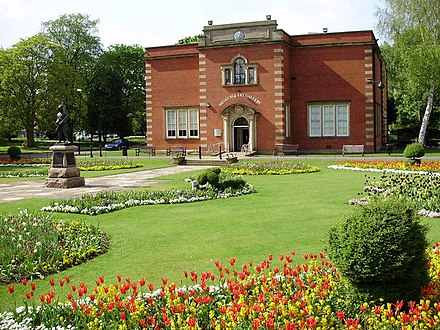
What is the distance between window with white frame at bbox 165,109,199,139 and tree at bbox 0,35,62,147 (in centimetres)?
1891

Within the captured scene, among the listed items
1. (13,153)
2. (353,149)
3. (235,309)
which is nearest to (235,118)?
(353,149)

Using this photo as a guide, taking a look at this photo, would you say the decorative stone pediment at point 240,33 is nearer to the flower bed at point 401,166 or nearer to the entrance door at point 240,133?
the entrance door at point 240,133

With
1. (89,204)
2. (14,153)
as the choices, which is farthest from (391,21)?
(89,204)

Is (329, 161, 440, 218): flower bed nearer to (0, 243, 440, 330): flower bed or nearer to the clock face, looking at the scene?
(0, 243, 440, 330): flower bed

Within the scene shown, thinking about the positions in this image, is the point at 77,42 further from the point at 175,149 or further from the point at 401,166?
the point at 401,166

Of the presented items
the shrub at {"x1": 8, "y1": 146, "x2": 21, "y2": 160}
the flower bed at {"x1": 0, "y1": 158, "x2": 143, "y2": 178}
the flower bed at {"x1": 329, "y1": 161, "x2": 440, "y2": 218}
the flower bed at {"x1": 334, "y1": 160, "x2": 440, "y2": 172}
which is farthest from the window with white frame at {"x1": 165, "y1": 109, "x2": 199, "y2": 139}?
the flower bed at {"x1": 329, "y1": 161, "x2": 440, "y2": 218}

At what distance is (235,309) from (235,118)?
113 ft

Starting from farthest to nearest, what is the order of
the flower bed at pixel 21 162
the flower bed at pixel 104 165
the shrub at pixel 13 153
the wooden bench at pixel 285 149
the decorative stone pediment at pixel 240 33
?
the decorative stone pediment at pixel 240 33 → the wooden bench at pixel 285 149 → the shrub at pixel 13 153 → the flower bed at pixel 21 162 → the flower bed at pixel 104 165

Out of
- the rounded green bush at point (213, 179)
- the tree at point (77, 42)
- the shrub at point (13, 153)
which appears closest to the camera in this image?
the rounded green bush at point (213, 179)

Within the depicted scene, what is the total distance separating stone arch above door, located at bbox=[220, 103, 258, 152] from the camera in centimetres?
3856

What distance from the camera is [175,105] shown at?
1662 inches

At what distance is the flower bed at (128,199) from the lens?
544 inches

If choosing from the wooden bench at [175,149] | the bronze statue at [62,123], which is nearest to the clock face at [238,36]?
the wooden bench at [175,149]

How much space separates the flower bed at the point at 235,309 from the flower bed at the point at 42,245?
180 centimetres
